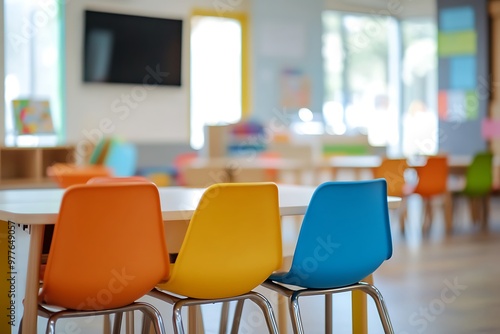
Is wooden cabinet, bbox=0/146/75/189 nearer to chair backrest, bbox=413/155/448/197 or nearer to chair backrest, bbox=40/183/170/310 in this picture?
chair backrest, bbox=413/155/448/197

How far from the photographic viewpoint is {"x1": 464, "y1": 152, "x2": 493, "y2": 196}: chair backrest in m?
7.29

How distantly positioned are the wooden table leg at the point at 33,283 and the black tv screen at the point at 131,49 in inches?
286

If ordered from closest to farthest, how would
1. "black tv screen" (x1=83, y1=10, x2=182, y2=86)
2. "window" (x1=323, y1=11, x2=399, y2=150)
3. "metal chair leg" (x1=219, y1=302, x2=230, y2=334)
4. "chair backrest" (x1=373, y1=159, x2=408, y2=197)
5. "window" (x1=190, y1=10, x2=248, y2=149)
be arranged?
1. "metal chair leg" (x1=219, y1=302, x2=230, y2=334)
2. "chair backrest" (x1=373, y1=159, x2=408, y2=197)
3. "black tv screen" (x1=83, y1=10, x2=182, y2=86)
4. "window" (x1=190, y1=10, x2=248, y2=149)
5. "window" (x1=323, y1=11, x2=399, y2=150)

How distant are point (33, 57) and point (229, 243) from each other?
23.1 feet

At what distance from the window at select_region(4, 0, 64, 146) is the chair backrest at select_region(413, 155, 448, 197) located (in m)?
3.91

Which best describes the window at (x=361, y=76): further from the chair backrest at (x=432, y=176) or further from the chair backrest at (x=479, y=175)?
the chair backrest at (x=432, y=176)

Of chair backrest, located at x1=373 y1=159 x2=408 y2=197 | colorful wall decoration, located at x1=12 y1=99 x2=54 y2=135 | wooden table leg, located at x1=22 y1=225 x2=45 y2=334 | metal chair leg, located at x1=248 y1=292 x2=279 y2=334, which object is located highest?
colorful wall decoration, located at x1=12 y1=99 x2=54 y2=135

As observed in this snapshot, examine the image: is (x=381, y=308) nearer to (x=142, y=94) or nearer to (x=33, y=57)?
(x=33, y=57)

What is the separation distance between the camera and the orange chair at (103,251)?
1.93 metres

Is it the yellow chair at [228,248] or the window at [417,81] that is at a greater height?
the window at [417,81]

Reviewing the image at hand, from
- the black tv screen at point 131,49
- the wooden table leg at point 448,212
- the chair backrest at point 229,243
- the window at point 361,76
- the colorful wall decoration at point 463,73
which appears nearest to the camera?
the chair backrest at point 229,243

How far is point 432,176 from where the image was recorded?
6977 mm

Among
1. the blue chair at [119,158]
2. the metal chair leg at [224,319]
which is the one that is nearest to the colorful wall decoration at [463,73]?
the blue chair at [119,158]
